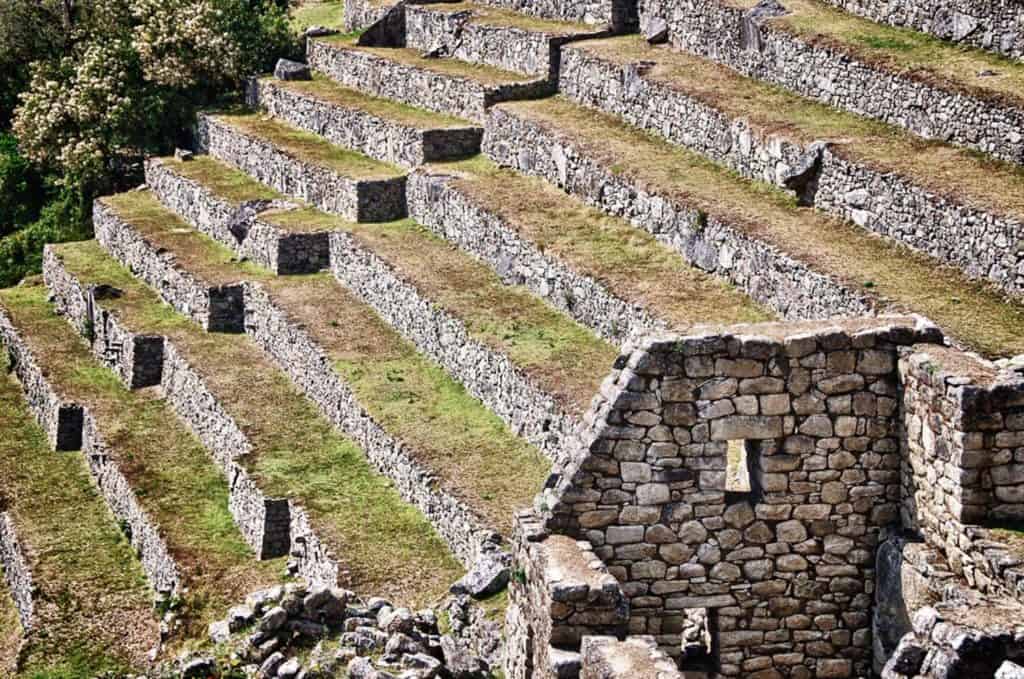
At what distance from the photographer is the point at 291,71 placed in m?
39.6

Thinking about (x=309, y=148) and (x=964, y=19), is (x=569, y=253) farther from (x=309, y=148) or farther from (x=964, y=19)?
(x=309, y=148)

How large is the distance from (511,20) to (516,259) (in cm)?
1049

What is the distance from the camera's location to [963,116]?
2328 cm

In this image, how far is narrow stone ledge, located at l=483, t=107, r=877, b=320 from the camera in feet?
69.1

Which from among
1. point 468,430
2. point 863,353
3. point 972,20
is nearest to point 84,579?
point 468,430

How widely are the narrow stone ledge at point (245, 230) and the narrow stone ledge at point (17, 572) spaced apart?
6114 mm

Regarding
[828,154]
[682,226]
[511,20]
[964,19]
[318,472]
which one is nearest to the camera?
[828,154]

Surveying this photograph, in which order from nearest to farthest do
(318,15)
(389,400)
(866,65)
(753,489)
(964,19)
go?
(753,489), (389,400), (866,65), (964,19), (318,15)

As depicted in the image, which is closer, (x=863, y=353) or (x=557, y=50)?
(x=863, y=353)

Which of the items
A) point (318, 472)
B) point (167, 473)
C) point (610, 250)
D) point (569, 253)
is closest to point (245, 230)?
point (167, 473)

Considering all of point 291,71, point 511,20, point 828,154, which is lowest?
point 291,71

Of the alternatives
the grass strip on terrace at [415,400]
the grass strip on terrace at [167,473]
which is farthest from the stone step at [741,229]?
the grass strip on terrace at [167,473]

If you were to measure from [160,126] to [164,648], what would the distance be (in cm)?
2007

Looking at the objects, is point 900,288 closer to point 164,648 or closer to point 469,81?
point 164,648
